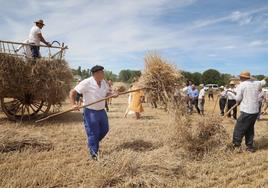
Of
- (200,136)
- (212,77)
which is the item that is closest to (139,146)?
(200,136)

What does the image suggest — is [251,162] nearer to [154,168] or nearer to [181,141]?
[181,141]

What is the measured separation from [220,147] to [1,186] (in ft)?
14.3

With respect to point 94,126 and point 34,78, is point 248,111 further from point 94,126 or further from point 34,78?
point 34,78

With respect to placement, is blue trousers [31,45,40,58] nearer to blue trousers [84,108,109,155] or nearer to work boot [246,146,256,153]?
blue trousers [84,108,109,155]

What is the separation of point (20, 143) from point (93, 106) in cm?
186

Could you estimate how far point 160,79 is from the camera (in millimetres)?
6898

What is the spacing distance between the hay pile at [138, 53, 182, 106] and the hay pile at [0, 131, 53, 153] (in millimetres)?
2567

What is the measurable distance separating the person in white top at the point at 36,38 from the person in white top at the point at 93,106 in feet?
15.1

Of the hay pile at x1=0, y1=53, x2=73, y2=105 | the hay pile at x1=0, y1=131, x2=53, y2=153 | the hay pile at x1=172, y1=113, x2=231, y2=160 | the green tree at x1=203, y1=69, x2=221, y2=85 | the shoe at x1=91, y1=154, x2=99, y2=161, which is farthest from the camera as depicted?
the green tree at x1=203, y1=69, x2=221, y2=85

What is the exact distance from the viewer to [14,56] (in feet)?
32.7

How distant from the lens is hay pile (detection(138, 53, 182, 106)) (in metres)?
6.87

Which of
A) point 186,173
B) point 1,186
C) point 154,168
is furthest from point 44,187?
point 186,173

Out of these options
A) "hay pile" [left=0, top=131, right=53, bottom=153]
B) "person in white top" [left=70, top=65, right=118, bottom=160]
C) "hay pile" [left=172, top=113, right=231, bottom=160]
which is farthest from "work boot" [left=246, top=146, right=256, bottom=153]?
"hay pile" [left=0, top=131, right=53, bottom=153]

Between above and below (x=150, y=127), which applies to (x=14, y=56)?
above
